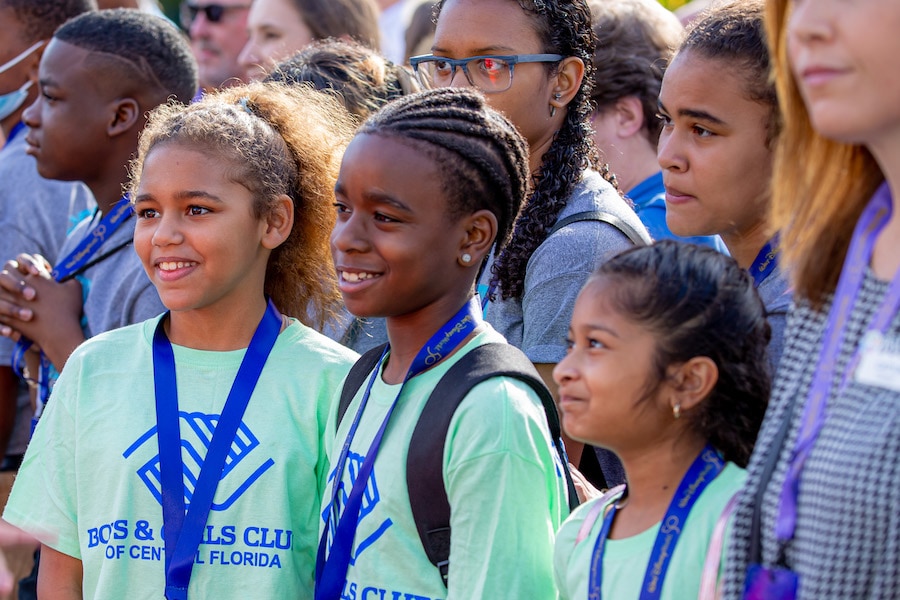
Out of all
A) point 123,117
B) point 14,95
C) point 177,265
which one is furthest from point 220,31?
point 177,265

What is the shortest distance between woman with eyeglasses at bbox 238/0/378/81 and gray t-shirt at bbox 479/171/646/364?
3.15m

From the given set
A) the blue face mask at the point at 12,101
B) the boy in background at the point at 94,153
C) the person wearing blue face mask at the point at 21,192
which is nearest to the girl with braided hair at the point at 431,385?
the boy in background at the point at 94,153

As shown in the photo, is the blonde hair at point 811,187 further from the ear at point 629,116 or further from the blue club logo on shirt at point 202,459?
the ear at point 629,116

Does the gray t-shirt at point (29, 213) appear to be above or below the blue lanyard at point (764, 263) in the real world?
above

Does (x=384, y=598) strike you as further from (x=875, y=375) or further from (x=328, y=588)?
(x=875, y=375)

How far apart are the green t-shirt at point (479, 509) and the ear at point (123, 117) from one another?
2.31m

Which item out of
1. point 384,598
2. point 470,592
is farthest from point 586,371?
point 384,598

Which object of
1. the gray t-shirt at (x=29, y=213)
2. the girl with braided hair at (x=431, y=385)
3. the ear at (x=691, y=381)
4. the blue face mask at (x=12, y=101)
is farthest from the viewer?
the blue face mask at (x=12, y=101)

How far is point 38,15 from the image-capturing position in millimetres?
5527

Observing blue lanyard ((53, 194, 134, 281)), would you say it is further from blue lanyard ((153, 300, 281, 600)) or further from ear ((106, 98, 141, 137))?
blue lanyard ((153, 300, 281, 600))

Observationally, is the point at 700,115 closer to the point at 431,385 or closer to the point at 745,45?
the point at 745,45

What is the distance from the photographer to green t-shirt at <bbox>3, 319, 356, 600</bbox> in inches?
111

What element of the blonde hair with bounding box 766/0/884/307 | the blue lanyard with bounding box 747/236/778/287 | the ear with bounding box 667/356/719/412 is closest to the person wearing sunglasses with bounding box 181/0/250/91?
the blue lanyard with bounding box 747/236/778/287

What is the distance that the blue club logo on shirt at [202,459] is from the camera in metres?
2.86
